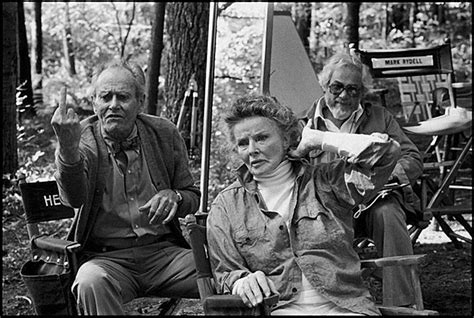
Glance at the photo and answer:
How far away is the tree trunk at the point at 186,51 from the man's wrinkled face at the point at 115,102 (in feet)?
13.9

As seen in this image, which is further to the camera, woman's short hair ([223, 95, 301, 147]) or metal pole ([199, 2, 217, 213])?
metal pole ([199, 2, 217, 213])

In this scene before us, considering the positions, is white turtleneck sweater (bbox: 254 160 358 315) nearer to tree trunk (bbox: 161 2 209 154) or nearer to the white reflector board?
the white reflector board

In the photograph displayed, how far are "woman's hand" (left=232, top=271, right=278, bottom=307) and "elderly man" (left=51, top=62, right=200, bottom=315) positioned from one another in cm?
72

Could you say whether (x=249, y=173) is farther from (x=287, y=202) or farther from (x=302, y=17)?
(x=302, y=17)

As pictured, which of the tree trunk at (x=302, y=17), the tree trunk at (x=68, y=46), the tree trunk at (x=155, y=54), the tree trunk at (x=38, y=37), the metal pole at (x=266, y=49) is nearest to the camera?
the metal pole at (x=266, y=49)

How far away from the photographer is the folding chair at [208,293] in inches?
96.0

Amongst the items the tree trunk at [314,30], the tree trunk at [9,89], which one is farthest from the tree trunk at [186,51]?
the tree trunk at [314,30]

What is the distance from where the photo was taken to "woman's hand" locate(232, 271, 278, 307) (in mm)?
2477

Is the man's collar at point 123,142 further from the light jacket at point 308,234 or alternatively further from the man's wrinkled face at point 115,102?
the light jacket at point 308,234

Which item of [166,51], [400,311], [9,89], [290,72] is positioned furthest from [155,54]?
[400,311]

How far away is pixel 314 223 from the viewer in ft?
9.27

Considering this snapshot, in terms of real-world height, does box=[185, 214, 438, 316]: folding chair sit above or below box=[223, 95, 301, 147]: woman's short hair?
below

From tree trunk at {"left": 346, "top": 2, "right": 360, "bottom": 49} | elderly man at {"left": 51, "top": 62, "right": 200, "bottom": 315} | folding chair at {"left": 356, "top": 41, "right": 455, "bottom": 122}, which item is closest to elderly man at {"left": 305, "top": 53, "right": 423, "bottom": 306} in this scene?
elderly man at {"left": 51, "top": 62, "right": 200, "bottom": 315}

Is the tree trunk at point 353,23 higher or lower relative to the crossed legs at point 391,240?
higher
